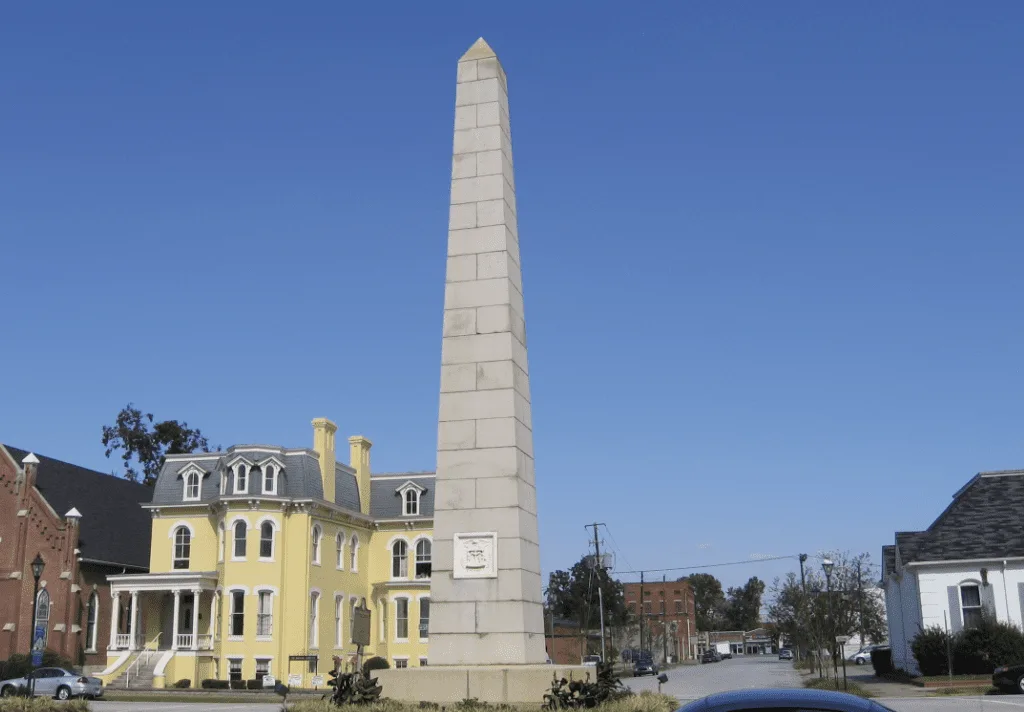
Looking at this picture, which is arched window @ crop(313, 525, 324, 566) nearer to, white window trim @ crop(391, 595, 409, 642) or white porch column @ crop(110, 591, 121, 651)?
white window trim @ crop(391, 595, 409, 642)

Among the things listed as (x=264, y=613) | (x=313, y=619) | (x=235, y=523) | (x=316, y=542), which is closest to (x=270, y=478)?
(x=235, y=523)

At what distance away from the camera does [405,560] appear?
177 feet

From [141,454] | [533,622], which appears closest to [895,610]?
[533,622]

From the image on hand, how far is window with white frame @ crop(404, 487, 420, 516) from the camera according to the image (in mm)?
54000

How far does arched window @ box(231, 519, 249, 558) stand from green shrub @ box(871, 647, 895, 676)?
2833 centimetres

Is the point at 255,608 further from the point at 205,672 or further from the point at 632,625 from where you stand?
the point at 632,625

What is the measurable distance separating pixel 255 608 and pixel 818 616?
24762 mm

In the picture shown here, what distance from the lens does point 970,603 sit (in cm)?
3744

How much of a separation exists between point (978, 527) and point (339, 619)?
2838 centimetres

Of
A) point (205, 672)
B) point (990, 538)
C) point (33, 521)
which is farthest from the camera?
point (33, 521)

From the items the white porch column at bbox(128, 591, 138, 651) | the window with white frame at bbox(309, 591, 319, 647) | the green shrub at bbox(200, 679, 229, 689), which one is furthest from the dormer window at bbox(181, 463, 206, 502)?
the green shrub at bbox(200, 679, 229, 689)

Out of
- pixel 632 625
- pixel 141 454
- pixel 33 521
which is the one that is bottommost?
pixel 632 625

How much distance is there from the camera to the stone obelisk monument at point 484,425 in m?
15.9

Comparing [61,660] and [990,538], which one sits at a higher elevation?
[990,538]
